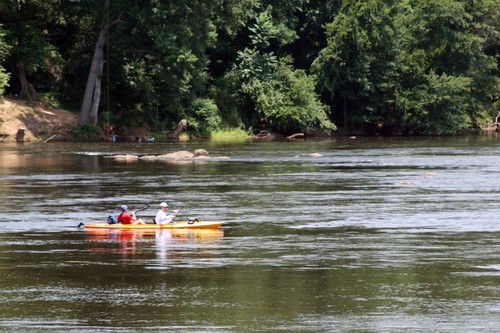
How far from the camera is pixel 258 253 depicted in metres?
25.3

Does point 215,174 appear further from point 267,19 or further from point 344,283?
point 267,19

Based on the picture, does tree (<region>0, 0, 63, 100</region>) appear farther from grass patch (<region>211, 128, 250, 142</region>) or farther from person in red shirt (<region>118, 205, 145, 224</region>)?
person in red shirt (<region>118, 205, 145, 224</region>)

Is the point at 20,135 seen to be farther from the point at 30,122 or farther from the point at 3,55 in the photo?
the point at 3,55

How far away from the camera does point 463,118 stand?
94.4 m

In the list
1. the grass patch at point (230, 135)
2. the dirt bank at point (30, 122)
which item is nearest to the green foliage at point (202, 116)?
the grass patch at point (230, 135)

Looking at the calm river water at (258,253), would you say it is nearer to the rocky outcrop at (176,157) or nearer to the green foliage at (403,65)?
the rocky outcrop at (176,157)

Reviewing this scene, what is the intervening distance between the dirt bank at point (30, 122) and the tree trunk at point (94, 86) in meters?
1.10

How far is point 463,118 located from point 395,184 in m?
52.5

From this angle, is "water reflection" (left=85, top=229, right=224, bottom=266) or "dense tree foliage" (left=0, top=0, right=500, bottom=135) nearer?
"water reflection" (left=85, top=229, right=224, bottom=266)

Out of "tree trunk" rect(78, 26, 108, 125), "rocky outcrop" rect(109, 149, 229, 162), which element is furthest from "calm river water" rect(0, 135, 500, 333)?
"tree trunk" rect(78, 26, 108, 125)

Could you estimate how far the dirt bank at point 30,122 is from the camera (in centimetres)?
7269

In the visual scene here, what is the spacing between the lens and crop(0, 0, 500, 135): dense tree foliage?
75.1m

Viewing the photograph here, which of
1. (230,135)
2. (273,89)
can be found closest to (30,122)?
(230,135)

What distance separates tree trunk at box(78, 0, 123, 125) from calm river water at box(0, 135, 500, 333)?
25.5 meters
